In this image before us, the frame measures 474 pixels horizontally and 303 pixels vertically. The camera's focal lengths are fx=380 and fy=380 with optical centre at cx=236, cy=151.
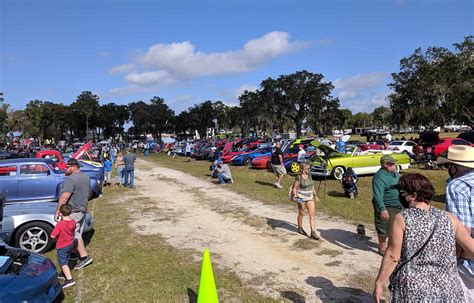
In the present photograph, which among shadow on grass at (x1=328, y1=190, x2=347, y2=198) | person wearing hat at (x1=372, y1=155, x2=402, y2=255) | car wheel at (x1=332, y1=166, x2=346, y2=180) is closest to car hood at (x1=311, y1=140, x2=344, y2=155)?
car wheel at (x1=332, y1=166, x2=346, y2=180)

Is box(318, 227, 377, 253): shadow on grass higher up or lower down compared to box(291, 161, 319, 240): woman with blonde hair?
lower down

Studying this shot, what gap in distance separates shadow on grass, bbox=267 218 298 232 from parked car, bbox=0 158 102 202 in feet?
20.8

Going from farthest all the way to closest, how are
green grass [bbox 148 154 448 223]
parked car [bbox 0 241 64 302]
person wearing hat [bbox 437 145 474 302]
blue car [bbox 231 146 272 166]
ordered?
1. blue car [bbox 231 146 272 166]
2. green grass [bbox 148 154 448 223]
3. parked car [bbox 0 241 64 302]
4. person wearing hat [bbox 437 145 474 302]

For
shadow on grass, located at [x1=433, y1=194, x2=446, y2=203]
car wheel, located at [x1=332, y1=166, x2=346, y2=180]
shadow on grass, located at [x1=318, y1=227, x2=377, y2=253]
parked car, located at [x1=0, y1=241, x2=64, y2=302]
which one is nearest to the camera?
parked car, located at [x1=0, y1=241, x2=64, y2=302]

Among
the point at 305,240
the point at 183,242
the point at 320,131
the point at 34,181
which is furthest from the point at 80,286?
the point at 320,131

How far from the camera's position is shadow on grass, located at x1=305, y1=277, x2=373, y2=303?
4629 millimetres

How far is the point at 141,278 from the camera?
5.52 metres

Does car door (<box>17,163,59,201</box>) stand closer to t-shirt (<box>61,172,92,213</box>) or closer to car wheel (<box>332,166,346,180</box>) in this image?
t-shirt (<box>61,172,92,213</box>)

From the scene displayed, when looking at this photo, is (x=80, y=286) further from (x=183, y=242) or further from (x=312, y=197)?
(x=312, y=197)

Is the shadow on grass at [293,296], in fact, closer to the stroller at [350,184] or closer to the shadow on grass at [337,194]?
the stroller at [350,184]

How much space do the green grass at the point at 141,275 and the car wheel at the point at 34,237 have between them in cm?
22

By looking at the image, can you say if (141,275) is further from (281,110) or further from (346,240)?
(281,110)

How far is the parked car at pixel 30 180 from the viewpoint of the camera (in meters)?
11.1

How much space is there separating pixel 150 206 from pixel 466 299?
9.50 metres
